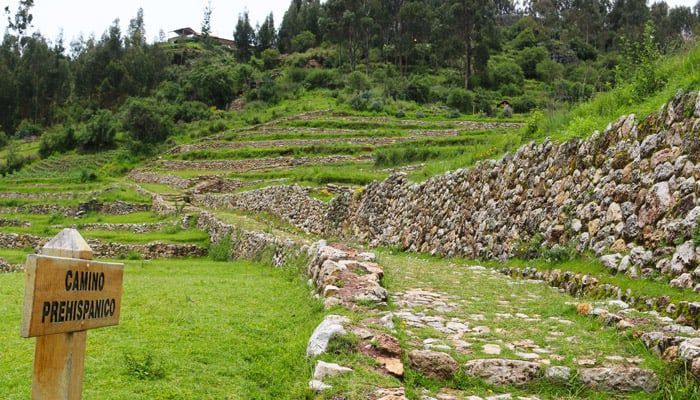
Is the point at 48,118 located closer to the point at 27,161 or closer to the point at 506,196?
the point at 27,161

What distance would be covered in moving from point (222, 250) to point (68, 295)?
16.7 meters

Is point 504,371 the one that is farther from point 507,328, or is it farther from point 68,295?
point 68,295

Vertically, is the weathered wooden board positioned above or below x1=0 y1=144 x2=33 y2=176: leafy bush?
above

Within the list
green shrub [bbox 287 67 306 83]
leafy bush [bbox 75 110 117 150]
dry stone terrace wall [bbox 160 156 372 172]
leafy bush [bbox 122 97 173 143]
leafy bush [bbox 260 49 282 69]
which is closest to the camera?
dry stone terrace wall [bbox 160 156 372 172]

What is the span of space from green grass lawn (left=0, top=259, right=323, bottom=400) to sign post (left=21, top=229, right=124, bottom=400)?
1.65m

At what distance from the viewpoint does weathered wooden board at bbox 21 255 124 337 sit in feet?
8.39

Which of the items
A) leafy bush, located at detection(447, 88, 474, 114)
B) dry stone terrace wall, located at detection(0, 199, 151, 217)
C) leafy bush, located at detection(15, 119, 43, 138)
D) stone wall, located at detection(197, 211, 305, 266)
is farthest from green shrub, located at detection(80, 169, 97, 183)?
leafy bush, located at detection(15, 119, 43, 138)

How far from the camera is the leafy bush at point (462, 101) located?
186 feet

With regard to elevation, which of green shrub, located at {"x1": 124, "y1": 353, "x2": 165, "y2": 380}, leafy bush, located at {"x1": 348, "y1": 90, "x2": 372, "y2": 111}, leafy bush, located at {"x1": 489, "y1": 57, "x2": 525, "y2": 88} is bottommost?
green shrub, located at {"x1": 124, "y1": 353, "x2": 165, "y2": 380}

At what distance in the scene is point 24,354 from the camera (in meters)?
→ 5.46

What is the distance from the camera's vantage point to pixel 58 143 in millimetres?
55938

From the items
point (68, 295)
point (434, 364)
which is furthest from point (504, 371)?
point (68, 295)

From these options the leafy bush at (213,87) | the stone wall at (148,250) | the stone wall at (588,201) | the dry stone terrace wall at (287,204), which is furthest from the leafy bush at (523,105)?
the stone wall at (588,201)

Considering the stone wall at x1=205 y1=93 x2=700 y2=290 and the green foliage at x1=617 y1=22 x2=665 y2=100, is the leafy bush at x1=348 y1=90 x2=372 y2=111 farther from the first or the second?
the green foliage at x1=617 y1=22 x2=665 y2=100
